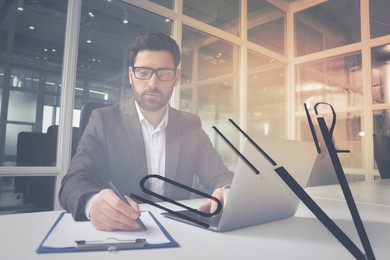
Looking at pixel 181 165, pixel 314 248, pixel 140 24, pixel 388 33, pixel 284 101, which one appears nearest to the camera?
pixel 314 248

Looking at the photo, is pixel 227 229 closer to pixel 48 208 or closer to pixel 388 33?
pixel 48 208

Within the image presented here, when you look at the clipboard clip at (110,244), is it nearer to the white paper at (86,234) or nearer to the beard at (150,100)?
the white paper at (86,234)

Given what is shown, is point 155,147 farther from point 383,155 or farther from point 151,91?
point 383,155

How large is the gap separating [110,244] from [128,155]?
31.1 inches

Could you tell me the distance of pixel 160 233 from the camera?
0.46m

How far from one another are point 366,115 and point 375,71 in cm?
45

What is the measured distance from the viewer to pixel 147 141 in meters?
1.24

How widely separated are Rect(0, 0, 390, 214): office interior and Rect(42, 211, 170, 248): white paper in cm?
21

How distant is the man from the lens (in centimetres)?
112

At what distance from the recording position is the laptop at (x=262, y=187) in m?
0.45

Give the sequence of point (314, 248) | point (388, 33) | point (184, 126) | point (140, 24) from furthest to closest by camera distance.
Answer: point (388, 33) < point (140, 24) < point (184, 126) < point (314, 248)

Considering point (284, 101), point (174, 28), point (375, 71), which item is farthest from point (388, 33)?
point (174, 28)

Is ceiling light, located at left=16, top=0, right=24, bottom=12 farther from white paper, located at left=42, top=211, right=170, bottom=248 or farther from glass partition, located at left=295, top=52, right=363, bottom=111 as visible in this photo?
glass partition, located at left=295, top=52, right=363, bottom=111

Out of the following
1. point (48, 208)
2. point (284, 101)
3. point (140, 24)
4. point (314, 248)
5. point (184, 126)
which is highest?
point (140, 24)
